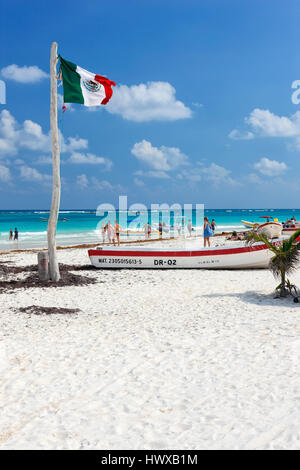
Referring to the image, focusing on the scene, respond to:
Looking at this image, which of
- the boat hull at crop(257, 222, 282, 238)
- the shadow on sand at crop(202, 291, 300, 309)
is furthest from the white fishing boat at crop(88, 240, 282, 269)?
the shadow on sand at crop(202, 291, 300, 309)

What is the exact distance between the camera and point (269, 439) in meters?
3.71

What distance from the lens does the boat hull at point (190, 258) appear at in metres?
14.5

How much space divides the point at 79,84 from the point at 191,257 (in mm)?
7276

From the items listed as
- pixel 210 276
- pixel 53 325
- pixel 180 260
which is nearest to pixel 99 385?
pixel 53 325

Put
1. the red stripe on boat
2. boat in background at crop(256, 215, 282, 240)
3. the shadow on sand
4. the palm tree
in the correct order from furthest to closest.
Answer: boat in background at crop(256, 215, 282, 240) → the red stripe on boat → the palm tree → the shadow on sand

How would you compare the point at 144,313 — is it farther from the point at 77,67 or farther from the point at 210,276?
the point at 77,67

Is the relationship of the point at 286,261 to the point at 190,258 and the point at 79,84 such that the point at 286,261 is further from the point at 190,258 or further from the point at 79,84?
the point at 79,84

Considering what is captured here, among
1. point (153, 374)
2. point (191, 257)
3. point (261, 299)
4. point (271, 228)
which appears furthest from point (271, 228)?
point (153, 374)

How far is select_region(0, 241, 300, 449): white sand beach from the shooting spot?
3891 millimetres

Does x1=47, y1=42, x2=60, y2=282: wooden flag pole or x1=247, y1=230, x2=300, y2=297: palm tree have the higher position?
x1=47, y1=42, x2=60, y2=282: wooden flag pole

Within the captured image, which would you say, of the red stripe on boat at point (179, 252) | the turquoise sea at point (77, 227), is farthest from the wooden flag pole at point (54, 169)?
the turquoise sea at point (77, 227)

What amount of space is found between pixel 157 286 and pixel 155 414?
7.58 metres

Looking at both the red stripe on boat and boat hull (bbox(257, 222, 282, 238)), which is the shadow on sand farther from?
boat hull (bbox(257, 222, 282, 238))

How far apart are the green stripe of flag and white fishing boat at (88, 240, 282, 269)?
5.97 metres
